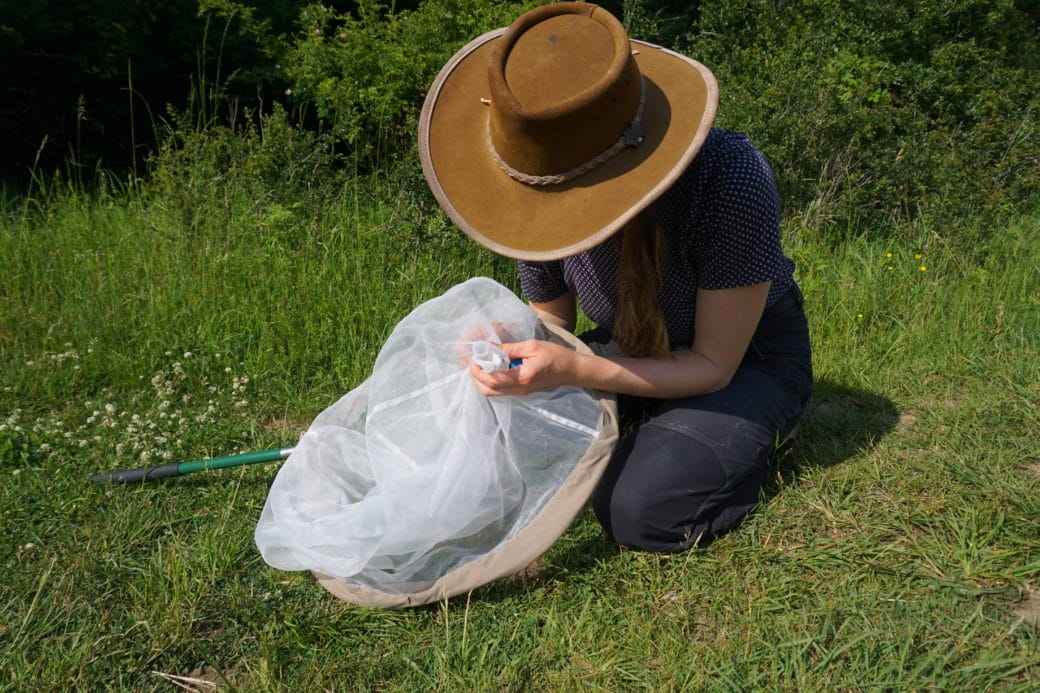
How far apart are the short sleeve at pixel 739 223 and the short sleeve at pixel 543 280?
496mm

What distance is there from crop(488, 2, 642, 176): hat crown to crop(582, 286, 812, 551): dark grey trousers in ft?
2.77

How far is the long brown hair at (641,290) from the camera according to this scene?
1.88 meters

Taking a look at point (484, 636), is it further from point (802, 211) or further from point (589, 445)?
point (802, 211)

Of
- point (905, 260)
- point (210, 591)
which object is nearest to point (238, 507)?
point (210, 591)

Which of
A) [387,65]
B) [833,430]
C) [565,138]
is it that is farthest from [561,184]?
[387,65]

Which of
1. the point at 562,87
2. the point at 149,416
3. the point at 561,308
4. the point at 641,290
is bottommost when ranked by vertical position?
the point at 149,416

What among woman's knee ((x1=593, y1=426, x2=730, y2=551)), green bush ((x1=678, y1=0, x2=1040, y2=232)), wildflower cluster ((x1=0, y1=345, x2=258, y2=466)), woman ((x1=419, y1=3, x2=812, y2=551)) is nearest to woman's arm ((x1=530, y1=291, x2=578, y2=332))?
woman ((x1=419, y1=3, x2=812, y2=551))

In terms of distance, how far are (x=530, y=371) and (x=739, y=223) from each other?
1.88 feet

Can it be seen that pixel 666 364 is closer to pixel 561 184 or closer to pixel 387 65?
pixel 561 184

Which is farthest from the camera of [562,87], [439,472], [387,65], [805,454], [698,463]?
[387,65]

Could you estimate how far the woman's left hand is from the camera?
192 cm

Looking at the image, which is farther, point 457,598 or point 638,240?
point 457,598

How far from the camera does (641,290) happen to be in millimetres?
1968

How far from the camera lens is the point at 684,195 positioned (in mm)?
1934
